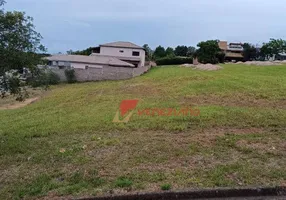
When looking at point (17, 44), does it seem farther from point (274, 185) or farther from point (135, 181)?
point (274, 185)

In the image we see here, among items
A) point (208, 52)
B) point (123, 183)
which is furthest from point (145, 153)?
point (208, 52)

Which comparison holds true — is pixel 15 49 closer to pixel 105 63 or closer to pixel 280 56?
pixel 105 63

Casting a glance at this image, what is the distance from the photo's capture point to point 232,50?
67500 millimetres

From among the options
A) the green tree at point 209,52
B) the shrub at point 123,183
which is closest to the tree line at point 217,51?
the green tree at point 209,52

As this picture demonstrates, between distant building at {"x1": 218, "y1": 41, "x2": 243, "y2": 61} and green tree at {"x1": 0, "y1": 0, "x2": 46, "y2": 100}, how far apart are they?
5886 cm

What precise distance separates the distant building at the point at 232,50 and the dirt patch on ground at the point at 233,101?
53766mm

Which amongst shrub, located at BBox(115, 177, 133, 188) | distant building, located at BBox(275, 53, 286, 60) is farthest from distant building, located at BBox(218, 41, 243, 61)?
shrub, located at BBox(115, 177, 133, 188)

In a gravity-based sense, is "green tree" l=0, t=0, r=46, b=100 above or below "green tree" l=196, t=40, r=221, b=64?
below

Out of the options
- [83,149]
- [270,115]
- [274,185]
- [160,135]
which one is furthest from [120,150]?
[270,115]

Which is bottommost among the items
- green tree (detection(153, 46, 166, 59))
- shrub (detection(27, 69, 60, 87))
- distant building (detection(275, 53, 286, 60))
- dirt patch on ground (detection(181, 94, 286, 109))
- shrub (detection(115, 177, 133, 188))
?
shrub (detection(115, 177, 133, 188))

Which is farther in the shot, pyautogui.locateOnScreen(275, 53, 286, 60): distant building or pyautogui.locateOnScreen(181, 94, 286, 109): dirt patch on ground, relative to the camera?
pyautogui.locateOnScreen(275, 53, 286, 60): distant building

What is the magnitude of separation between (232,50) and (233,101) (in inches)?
2490

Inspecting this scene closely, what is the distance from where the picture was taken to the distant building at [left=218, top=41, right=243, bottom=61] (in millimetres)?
61397

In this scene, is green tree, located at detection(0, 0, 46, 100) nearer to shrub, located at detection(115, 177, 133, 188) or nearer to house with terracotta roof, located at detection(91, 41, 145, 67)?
shrub, located at detection(115, 177, 133, 188)
